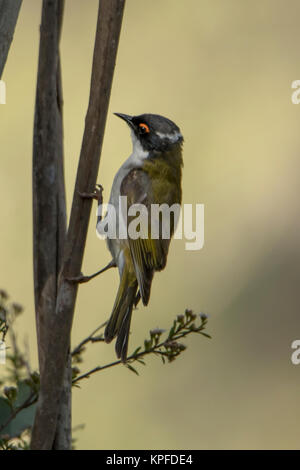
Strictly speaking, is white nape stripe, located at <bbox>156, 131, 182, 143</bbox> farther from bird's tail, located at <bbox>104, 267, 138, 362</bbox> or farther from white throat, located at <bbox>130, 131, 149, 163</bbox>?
bird's tail, located at <bbox>104, 267, 138, 362</bbox>

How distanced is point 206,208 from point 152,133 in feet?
8.26

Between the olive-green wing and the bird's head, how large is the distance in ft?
0.53

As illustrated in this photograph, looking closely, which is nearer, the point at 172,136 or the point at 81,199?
the point at 81,199

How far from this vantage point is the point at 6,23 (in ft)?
5.08

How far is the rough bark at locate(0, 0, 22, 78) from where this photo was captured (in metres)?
1.53

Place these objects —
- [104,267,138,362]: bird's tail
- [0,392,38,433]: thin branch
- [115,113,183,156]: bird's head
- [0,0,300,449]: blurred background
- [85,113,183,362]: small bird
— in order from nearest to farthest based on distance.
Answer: [0,392,38,433]: thin branch, [104,267,138,362]: bird's tail, [85,113,183,362]: small bird, [115,113,183,156]: bird's head, [0,0,300,449]: blurred background

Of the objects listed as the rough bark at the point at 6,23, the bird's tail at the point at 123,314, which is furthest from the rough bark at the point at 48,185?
the bird's tail at the point at 123,314

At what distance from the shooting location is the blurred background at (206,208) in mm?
4605

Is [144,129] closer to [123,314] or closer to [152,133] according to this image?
[152,133]

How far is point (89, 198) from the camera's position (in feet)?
4.50

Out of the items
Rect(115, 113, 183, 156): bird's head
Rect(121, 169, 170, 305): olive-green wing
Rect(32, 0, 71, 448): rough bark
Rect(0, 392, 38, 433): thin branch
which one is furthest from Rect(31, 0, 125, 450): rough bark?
Rect(115, 113, 183, 156): bird's head

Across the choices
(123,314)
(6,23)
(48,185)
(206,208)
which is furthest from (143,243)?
(206,208)

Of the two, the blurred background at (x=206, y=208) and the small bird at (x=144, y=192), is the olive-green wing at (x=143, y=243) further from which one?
the blurred background at (x=206, y=208)

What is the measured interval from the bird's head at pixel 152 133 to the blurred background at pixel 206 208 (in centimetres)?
135
